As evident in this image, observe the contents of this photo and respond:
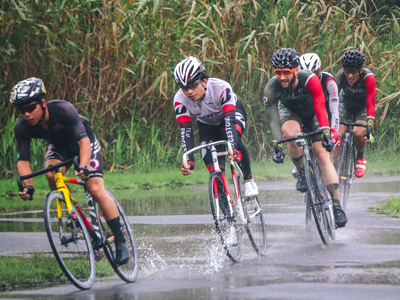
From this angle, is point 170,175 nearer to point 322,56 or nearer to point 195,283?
point 322,56

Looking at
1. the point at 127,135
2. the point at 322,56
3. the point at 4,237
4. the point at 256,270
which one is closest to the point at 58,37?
the point at 127,135

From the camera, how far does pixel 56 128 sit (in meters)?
8.00

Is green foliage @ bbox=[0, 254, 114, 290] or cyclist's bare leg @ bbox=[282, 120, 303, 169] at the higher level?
cyclist's bare leg @ bbox=[282, 120, 303, 169]

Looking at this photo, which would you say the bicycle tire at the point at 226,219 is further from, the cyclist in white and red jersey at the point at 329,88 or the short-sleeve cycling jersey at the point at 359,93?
the short-sleeve cycling jersey at the point at 359,93

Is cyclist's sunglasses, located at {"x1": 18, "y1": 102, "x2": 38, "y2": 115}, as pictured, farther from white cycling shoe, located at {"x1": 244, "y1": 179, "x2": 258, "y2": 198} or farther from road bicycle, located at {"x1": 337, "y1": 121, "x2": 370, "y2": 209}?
road bicycle, located at {"x1": 337, "y1": 121, "x2": 370, "y2": 209}

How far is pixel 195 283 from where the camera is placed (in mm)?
7742

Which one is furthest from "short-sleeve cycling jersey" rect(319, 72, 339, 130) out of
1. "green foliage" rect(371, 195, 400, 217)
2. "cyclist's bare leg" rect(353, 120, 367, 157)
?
"green foliage" rect(371, 195, 400, 217)

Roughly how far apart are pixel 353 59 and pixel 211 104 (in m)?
3.60

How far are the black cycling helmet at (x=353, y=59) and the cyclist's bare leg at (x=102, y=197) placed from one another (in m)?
5.16

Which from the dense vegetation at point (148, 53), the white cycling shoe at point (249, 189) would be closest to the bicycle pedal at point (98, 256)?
the white cycling shoe at point (249, 189)

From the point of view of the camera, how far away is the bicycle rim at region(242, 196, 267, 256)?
30.8 feet

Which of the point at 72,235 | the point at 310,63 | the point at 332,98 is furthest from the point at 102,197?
the point at 310,63

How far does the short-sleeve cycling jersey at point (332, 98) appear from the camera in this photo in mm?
10781

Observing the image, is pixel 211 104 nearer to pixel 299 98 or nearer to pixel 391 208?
pixel 299 98
